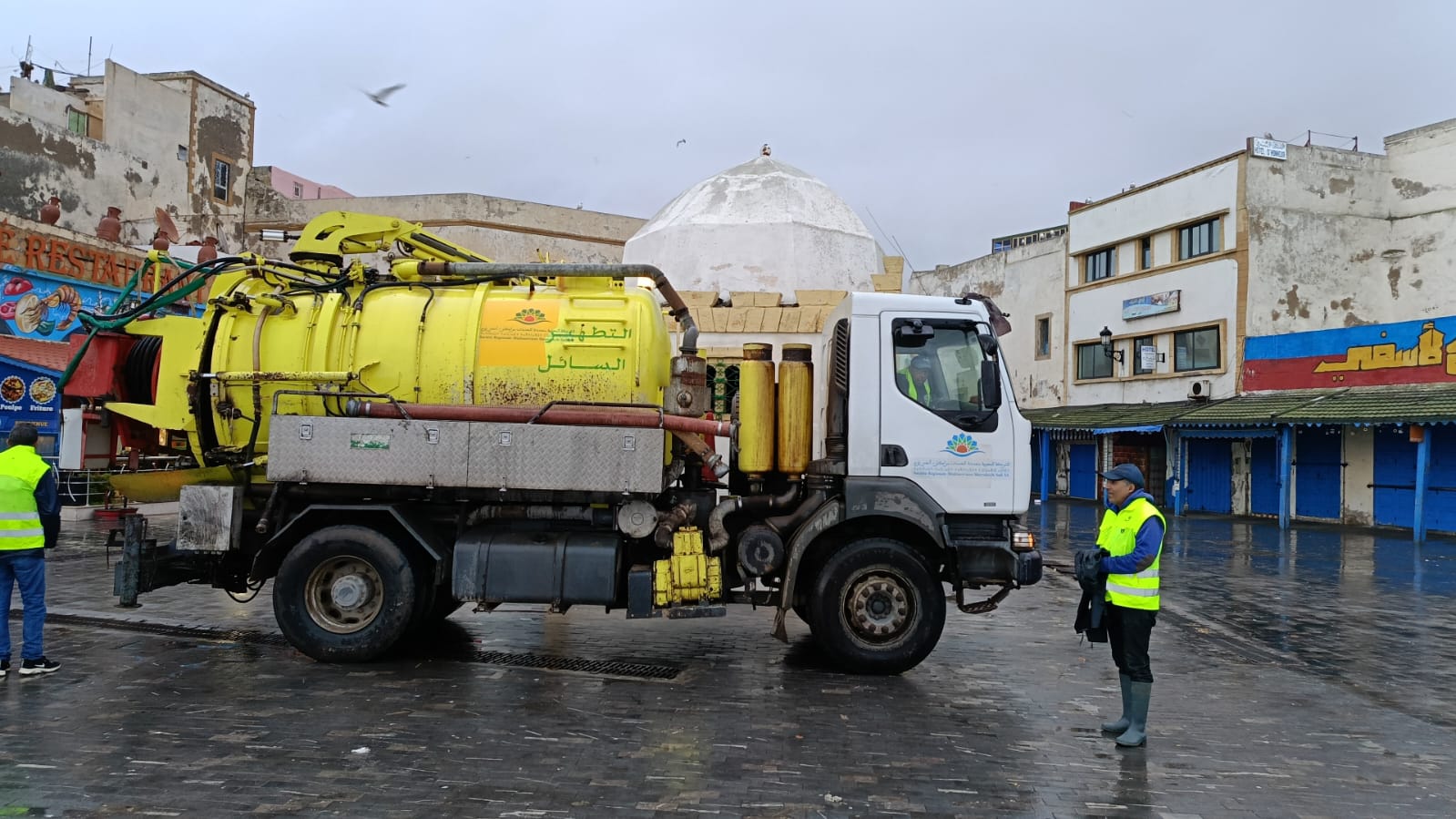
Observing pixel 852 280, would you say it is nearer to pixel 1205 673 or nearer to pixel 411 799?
pixel 1205 673

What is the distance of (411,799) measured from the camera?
434 centimetres

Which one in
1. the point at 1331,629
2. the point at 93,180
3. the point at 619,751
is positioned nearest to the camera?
the point at 619,751

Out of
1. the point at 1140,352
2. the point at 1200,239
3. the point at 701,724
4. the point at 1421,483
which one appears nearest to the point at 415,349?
the point at 701,724

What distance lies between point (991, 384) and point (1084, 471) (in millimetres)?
24429

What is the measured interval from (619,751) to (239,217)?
25702 millimetres

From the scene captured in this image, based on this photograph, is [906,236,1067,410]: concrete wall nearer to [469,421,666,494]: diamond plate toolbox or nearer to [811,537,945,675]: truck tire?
[811,537,945,675]: truck tire

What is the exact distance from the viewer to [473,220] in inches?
1041

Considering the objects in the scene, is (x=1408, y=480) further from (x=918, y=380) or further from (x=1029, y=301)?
(x=918, y=380)

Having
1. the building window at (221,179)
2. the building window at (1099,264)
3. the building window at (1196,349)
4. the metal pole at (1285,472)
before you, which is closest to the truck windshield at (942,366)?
the metal pole at (1285,472)

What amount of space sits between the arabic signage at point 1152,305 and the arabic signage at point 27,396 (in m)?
26.1

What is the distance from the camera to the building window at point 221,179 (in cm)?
2517

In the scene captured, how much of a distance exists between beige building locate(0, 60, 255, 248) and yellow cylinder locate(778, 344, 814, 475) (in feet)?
57.8

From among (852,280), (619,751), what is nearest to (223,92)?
(852,280)

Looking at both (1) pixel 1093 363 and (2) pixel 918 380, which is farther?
(1) pixel 1093 363
